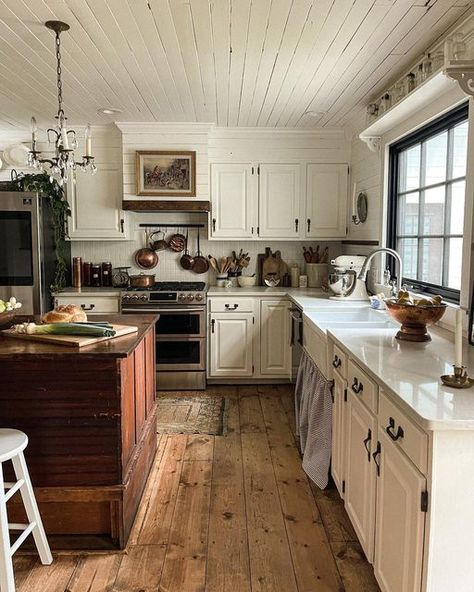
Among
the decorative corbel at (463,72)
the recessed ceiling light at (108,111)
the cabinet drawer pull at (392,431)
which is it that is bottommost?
the cabinet drawer pull at (392,431)

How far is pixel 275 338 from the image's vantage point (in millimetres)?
4469

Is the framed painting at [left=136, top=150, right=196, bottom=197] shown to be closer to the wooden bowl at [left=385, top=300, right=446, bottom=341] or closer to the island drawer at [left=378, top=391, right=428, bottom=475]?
the wooden bowl at [left=385, top=300, right=446, bottom=341]

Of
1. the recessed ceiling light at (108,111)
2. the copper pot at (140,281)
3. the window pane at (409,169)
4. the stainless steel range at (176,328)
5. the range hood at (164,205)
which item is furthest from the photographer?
the copper pot at (140,281)

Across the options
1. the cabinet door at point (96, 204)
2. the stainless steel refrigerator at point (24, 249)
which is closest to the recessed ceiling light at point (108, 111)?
the cabinet door at point (96, 204)

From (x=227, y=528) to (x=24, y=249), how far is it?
9.41 feet

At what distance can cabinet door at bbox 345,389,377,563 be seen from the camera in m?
1.81

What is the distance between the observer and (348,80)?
3.18 m

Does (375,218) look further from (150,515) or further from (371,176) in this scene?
(150,515)

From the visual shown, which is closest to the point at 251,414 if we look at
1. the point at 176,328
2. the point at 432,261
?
the point at 176,328

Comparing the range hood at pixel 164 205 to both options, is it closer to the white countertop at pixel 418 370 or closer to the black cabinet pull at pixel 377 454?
the white countertop at pixel 418 370

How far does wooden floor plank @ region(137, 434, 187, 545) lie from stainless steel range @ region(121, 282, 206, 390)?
105cm

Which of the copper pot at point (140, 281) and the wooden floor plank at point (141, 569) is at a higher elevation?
the copper pot at point (140, 281)

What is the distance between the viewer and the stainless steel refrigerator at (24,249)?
4.00m

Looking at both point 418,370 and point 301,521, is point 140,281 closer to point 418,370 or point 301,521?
point 301,521
